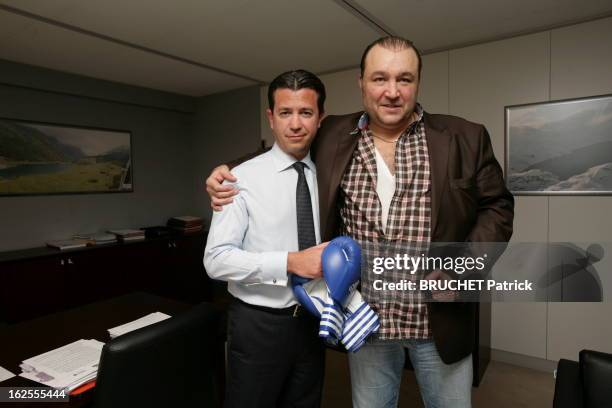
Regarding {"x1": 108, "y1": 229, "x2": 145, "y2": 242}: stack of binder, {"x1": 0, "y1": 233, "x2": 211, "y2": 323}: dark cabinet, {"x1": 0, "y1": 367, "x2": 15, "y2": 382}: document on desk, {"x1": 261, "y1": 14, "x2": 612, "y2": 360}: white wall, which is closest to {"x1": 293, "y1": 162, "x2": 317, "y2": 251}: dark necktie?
{"x1": 0, "y1": 367, "x2": 15, "y2": 382}: document on desk

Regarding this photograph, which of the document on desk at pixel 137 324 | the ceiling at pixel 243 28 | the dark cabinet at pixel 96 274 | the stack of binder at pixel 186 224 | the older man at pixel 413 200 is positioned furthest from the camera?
the stack of binder at pixel 186 224

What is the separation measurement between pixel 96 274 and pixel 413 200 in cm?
334

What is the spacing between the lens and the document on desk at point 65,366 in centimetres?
119

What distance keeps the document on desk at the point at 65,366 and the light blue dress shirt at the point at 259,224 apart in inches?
19.5

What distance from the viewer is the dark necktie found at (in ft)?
4.49

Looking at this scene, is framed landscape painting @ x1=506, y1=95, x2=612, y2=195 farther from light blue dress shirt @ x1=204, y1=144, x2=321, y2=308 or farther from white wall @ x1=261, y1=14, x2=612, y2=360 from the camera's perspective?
light blue dress shirt @ x1=204, y1=144, x2=321, y2=308

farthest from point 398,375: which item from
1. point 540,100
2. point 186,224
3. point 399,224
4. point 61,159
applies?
point 61,159

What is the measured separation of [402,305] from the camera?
1.21 meters

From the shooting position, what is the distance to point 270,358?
4.33 ft

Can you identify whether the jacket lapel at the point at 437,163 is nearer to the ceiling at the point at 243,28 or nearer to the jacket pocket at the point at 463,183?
the jacket pocket at the point at 463,183

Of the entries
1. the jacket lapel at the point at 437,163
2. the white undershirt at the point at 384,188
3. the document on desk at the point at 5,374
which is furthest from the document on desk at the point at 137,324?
the jacket lapel at the point at 437,163

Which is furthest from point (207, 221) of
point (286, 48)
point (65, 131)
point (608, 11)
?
point (608, 11)

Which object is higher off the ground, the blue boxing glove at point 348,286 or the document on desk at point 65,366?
the blue boxing glove at point 348,286

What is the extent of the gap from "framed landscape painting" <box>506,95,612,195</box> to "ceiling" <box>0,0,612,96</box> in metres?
0.58
